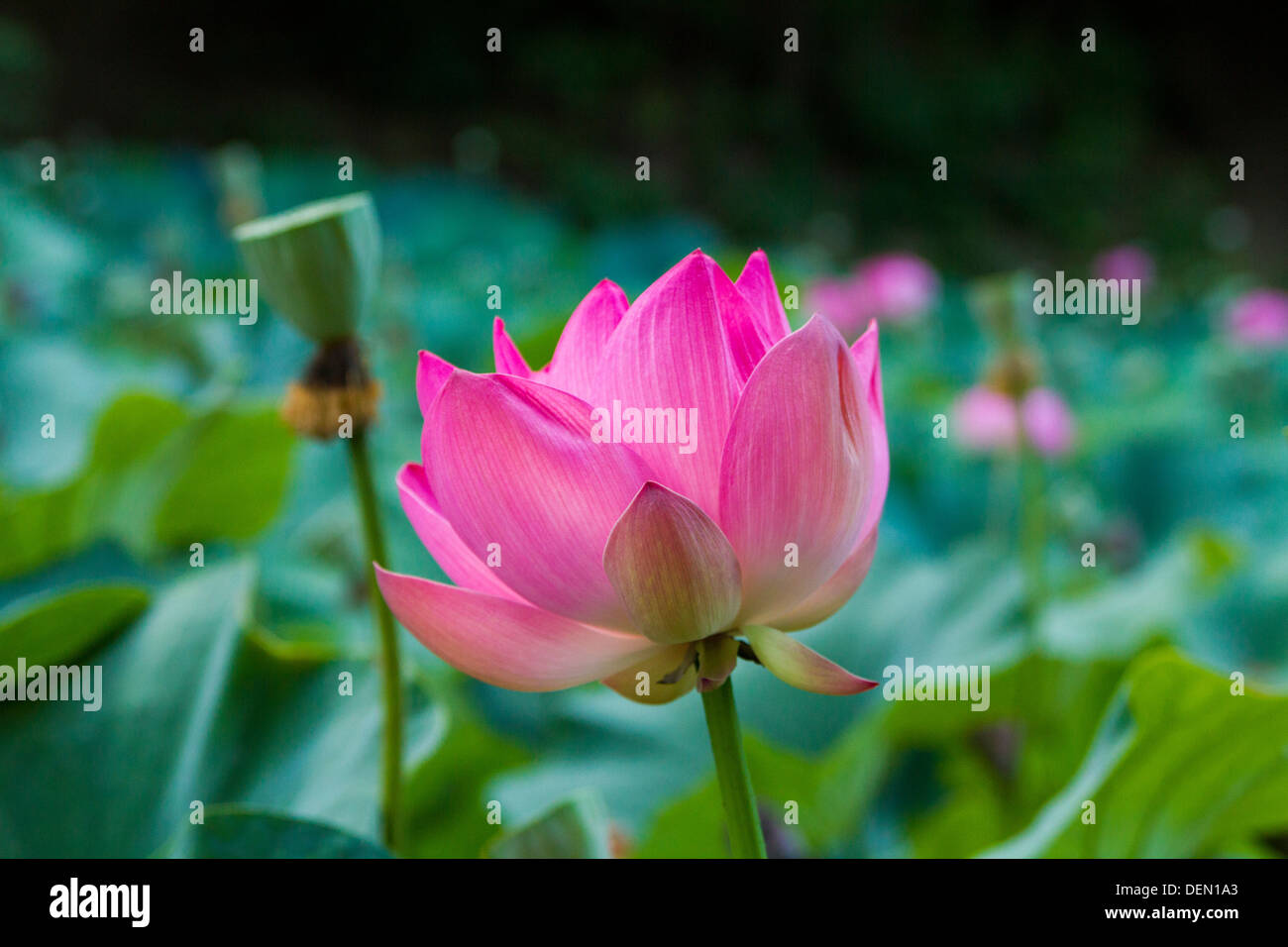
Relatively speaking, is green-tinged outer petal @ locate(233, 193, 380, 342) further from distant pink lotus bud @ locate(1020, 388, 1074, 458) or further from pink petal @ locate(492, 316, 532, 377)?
distant pink lotus bud @ locate(1020, 388, 1074, 458)

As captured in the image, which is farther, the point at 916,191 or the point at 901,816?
the point at 916,191

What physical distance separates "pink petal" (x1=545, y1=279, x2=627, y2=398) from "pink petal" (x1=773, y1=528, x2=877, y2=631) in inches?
2.3

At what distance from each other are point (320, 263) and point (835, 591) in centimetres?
14

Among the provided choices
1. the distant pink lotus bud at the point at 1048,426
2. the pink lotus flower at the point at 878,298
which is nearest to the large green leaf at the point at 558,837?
the distant pink lotus bud at the point at 1048,426

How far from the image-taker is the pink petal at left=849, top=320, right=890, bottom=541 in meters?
0.20

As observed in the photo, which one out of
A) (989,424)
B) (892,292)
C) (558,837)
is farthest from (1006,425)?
(558,837)

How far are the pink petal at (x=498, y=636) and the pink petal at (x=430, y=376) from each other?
35 millimetres

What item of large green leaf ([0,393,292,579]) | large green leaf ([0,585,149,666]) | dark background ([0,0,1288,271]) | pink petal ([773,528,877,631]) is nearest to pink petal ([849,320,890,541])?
pink petal ([773,528,877,631])

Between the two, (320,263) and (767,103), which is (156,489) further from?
(767,103)

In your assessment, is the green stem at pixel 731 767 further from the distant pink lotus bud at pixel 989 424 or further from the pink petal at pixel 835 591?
the distant pink lotus bud at pixel 989 424
